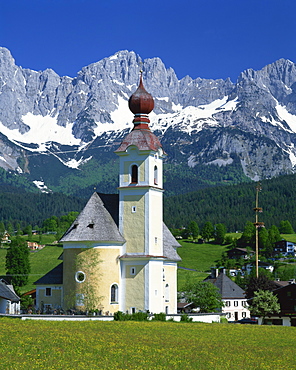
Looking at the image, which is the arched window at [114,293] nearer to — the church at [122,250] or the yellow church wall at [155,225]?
the church at [122,250]

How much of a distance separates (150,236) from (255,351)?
2605 centimetres

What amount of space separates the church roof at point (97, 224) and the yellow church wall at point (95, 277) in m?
1.14

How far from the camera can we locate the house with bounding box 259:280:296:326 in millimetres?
82812

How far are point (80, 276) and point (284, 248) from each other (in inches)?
4858

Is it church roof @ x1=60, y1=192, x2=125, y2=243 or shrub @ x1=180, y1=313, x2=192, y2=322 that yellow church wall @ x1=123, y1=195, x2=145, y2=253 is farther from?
shrub @ x1=180, y1=313, x2=192, y2=322

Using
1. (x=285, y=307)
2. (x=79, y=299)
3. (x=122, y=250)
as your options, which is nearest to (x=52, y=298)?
(x=79, y=299)

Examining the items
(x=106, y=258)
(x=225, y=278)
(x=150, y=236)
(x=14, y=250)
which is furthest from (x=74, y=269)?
(x=14, y=250)

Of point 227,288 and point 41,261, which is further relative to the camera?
point 41,261

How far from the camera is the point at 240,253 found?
17475cm

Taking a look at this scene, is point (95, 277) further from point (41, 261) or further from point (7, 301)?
point (41, 261)

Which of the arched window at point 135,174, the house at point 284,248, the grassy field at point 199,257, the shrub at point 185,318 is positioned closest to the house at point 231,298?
the grassy field at point 199,257

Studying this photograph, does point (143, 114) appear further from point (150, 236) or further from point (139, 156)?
point (150, 236)

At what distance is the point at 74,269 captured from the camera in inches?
2692

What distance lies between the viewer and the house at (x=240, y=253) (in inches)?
6796
